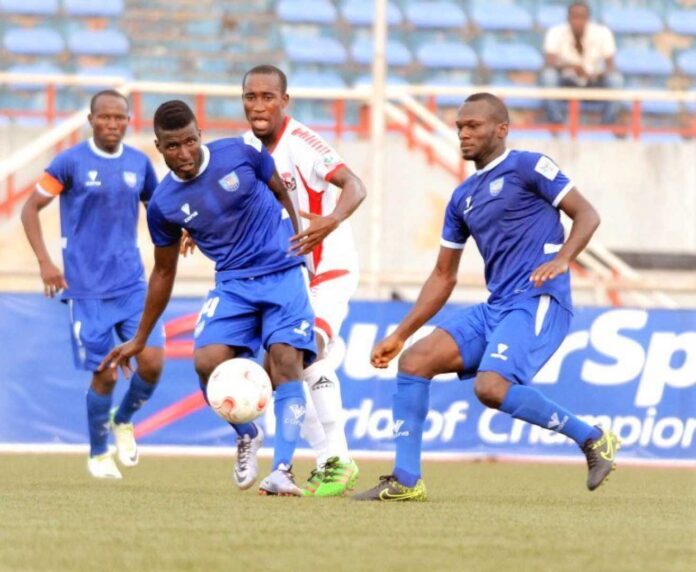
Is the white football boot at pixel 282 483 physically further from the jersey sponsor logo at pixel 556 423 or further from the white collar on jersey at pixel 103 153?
the white collar on jersey at pixel 103 153

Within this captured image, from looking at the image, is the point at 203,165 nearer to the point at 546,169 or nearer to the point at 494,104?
the point at 494,104

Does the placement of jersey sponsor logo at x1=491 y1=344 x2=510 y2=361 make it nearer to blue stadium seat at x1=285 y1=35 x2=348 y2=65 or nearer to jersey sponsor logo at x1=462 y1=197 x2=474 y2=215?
jersey sponsor logo at x1=462 y1=197 x2=474 y2=215

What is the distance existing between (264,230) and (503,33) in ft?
42.6

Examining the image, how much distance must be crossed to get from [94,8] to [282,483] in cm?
1304

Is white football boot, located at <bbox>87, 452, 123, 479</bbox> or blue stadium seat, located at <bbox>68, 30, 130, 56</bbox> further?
blue stadium seat, located at <bbox>68, 30, 130, 56</bbox>

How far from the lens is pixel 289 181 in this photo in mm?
8672

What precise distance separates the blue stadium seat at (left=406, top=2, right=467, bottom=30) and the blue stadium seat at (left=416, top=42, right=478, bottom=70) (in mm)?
338

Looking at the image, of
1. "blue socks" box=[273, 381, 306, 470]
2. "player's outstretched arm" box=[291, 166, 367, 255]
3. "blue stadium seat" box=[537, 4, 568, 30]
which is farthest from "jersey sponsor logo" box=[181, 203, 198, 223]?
"blue stadium seat" box=[537, 4, 568, 30]

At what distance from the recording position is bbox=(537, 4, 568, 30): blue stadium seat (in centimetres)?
2070

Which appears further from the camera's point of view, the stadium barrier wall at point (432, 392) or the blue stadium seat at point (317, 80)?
the blue stadium seat at point (317, 80)

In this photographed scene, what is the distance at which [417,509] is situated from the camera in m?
7.29

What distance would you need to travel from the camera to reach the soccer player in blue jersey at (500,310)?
785 cm

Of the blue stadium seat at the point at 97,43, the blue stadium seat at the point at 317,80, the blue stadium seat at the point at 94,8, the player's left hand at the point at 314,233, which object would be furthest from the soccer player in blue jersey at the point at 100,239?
the blue stadium seat at the point at 94,8

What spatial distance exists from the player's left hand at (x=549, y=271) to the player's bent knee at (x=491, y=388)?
1.72 ft
